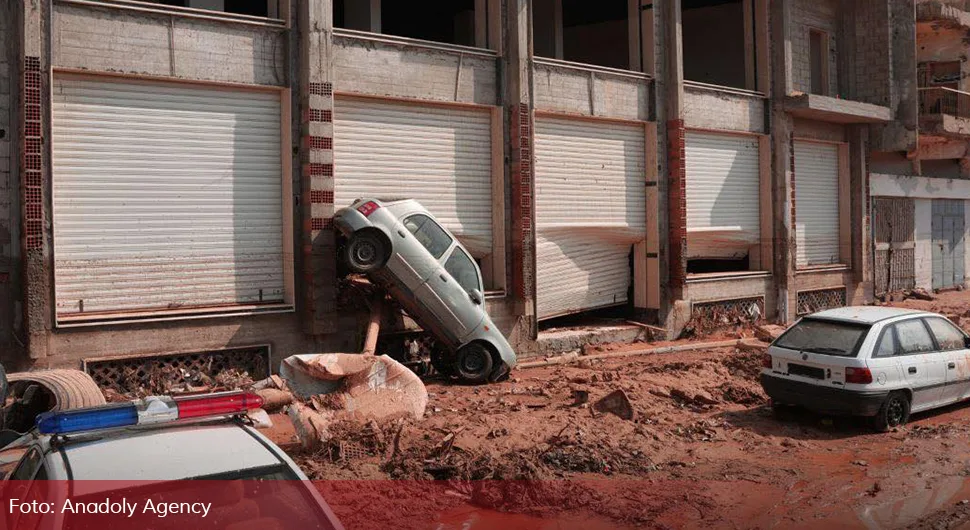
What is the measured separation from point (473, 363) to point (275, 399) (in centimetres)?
346

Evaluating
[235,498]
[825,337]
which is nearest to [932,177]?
[825,337]

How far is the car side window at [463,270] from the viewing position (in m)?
12.9

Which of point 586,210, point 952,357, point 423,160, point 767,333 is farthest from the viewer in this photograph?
point 767,333

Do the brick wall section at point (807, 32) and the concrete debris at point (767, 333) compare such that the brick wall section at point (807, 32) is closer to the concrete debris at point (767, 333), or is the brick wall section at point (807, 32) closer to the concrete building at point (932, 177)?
the concrete building at point (932, 177)

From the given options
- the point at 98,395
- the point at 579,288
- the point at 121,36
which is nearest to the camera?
the point at 98,395

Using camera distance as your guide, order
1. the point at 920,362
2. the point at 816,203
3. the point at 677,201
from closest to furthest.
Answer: the point at 920,362 → the point at 677,201 → the point at 816,203

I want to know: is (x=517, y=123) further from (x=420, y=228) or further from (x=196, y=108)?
(x=196, y=108)

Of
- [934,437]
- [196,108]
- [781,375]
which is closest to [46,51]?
[196,108]

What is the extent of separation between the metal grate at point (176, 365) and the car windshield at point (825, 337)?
24.6 feet

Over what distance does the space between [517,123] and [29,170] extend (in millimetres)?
7952

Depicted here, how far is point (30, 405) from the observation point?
953 cm

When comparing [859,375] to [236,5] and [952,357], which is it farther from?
[236,5]

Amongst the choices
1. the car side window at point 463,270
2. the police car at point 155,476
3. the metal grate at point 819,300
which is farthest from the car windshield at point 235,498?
the metal grate at point 819,300

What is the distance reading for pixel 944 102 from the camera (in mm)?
25016
